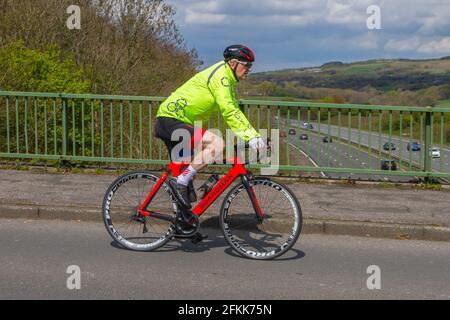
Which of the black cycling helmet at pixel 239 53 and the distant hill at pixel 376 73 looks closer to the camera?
the black cycling helmet at pixel 239 53

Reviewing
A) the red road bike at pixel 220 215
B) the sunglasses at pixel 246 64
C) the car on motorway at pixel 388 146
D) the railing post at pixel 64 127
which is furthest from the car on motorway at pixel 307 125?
the sunglasses at pixel 246 64

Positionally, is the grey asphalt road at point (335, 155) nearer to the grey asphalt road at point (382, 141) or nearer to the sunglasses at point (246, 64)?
the grey asphalt road at point (382, 141)

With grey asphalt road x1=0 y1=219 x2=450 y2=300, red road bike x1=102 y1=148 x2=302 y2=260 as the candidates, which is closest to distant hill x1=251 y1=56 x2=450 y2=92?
grey asphalt road x1=0 y1=219 x2=450 y2=300

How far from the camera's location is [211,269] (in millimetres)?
6348

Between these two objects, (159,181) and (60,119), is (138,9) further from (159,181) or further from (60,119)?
(159,181)

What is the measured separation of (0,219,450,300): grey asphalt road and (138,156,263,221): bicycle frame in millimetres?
433

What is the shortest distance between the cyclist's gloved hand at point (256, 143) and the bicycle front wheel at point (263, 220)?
518 mm

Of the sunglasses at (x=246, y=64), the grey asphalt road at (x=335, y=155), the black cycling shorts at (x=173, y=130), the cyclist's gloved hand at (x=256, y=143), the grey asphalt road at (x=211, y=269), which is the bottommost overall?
the grey asphalt road at (x=211, y=269)

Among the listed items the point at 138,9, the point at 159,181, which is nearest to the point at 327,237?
the point at 159,181

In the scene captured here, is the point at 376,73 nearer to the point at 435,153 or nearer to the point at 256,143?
the point at 435,153

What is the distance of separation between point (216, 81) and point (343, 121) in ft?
17.4

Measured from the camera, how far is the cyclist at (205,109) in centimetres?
637

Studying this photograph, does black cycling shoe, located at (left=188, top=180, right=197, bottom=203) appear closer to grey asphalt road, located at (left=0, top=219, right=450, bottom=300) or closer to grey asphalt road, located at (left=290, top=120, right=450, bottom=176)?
grey asphalt road, located at (left=0, top=219, right=450, bottom=300)
